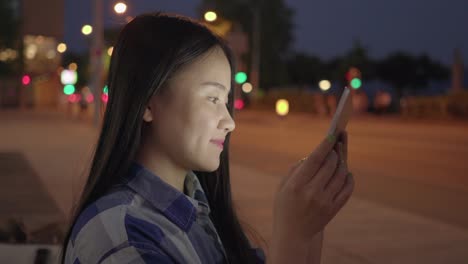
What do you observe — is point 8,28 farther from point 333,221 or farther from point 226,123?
point 226,123

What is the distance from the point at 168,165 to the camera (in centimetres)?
169

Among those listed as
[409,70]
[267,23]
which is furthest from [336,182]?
[409,70]

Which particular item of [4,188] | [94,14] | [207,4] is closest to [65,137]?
[94,14]

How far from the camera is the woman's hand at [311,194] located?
1.34 m

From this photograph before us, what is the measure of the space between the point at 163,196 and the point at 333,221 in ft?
18.1

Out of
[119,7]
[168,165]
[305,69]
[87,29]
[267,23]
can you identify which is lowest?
[305,69]

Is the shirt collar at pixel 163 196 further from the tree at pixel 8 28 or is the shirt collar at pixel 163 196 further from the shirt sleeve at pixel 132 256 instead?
the tree at pixel 8 28

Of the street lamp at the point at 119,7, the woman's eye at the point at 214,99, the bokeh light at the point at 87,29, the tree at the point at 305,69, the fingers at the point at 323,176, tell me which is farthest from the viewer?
the tree at the point at 305,69

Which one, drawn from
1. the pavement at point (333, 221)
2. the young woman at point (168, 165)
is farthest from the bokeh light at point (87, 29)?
the young woman at point (168, 165)

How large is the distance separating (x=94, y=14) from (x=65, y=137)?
6.30 meters

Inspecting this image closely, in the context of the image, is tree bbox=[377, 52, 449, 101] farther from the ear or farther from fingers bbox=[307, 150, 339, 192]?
fingers bbox=[307, 150, 339, 192]

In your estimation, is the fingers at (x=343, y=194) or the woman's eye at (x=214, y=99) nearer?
the fingers at (x=343, y=194)

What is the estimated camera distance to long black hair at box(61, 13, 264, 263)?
158 cm

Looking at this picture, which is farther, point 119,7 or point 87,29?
point 87,29
